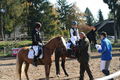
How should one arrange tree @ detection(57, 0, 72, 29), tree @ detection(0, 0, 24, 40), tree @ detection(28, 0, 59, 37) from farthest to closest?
tree @ detection(57, 0, 72, 29) < tree @ detection(0, 0, 24, 40) < tree @ detection(28, 0, 59, 37)

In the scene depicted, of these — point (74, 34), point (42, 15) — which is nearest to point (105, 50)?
point (74, 34)

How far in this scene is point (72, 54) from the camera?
1176 cm

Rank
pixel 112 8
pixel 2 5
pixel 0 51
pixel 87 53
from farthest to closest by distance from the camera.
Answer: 1. pixel 2 5
2. pixel 112 8
3. pixel 0 51
4. pixel 87 53

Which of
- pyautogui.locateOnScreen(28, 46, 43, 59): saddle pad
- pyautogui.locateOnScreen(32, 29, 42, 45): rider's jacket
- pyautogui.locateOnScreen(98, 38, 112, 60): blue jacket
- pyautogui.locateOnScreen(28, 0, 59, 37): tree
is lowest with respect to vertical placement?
pyautogui.locateOnScreen(28, 46, 43, 59): saddle pad

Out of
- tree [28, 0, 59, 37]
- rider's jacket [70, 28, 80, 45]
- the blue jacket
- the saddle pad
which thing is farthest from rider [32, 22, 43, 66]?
tree [28, 0, 59, 37]

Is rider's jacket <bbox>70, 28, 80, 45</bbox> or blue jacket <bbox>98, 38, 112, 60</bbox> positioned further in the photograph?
rider's jacket <bbox>70, 28, 80, 45</bbox>

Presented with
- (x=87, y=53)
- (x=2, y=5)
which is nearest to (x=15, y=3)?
(x=2, y=5)

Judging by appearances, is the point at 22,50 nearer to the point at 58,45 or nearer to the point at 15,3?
the point at 58,45

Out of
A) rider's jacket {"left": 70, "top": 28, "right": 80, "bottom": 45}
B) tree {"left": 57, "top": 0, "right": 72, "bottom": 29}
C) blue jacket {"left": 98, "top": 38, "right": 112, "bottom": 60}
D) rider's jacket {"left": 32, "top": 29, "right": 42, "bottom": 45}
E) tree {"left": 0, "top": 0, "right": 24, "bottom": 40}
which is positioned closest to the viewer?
blue jacket {"left": 98, "top": 38, "right": 112, "bottom": 60}

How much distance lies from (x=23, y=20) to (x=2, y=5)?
5423 mm

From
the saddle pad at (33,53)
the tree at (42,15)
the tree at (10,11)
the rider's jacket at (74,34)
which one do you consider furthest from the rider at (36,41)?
the tree at (10,11)

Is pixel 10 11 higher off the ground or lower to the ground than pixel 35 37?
higher

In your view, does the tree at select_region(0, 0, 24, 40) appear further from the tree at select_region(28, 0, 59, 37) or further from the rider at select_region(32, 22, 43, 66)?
the rider at select_region(32, 22, 43, 66)

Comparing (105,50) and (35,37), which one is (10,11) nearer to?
(35,37)
